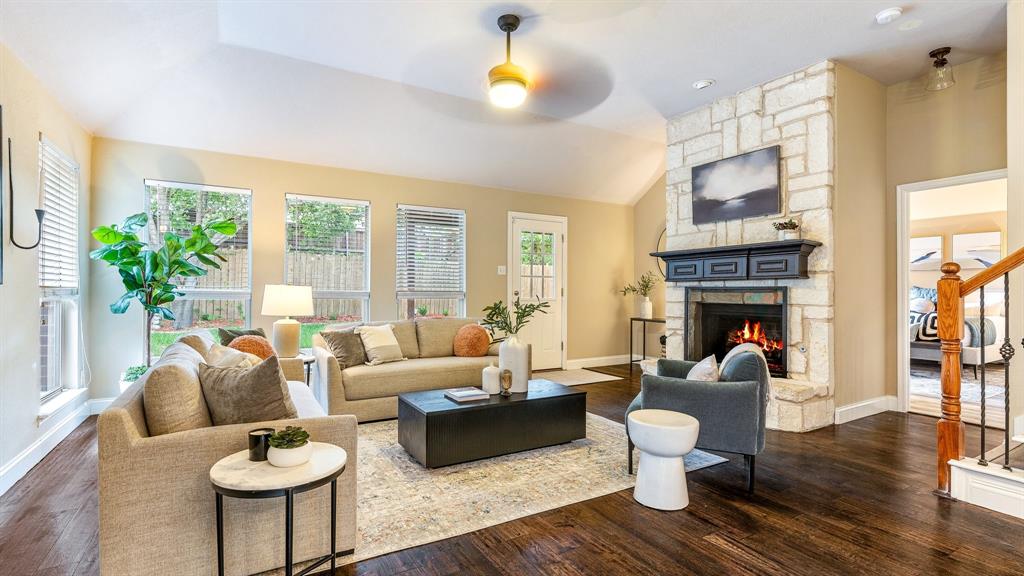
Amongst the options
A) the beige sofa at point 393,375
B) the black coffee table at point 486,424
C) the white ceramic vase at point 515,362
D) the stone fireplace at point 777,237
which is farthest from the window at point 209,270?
the stone fireplace at point 777,237

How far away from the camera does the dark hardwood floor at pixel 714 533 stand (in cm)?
204

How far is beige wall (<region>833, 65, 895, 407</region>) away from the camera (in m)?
4.19

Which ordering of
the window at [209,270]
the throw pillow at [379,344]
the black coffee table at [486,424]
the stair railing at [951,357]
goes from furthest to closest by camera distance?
1. the window at [209,270]
2. the throw pillow at [379,344]
3. the black coffee table at [486,424]
4. the stair railing at [951,357]

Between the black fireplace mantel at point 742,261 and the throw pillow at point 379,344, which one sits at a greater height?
the black fireplace mantel at point 742,261

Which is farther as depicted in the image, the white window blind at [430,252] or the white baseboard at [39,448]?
the white window blind at [430,252]

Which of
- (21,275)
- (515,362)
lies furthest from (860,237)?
(21,275)

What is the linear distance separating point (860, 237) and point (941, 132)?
3.83 feet

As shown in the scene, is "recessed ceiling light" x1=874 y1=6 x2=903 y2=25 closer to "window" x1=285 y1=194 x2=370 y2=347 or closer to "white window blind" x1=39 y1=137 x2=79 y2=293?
"window" x1=285 y1=194 x2=370 y2=347

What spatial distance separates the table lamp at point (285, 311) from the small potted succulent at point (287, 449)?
287 cm

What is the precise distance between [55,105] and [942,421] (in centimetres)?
627

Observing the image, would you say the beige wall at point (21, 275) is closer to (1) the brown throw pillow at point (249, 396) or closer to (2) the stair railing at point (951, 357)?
(1) the brown throw pillow at point (249, 396)

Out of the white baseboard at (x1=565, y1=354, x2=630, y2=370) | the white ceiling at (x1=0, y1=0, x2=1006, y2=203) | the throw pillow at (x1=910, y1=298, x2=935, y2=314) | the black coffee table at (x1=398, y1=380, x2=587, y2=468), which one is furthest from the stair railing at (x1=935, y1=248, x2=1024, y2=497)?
the throw pillow at (x1=910, y1=298, x2=935, y2=314)

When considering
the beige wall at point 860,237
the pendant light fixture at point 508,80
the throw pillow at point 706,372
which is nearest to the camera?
the throw pillow at point 706,372

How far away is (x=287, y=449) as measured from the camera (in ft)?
5.66
